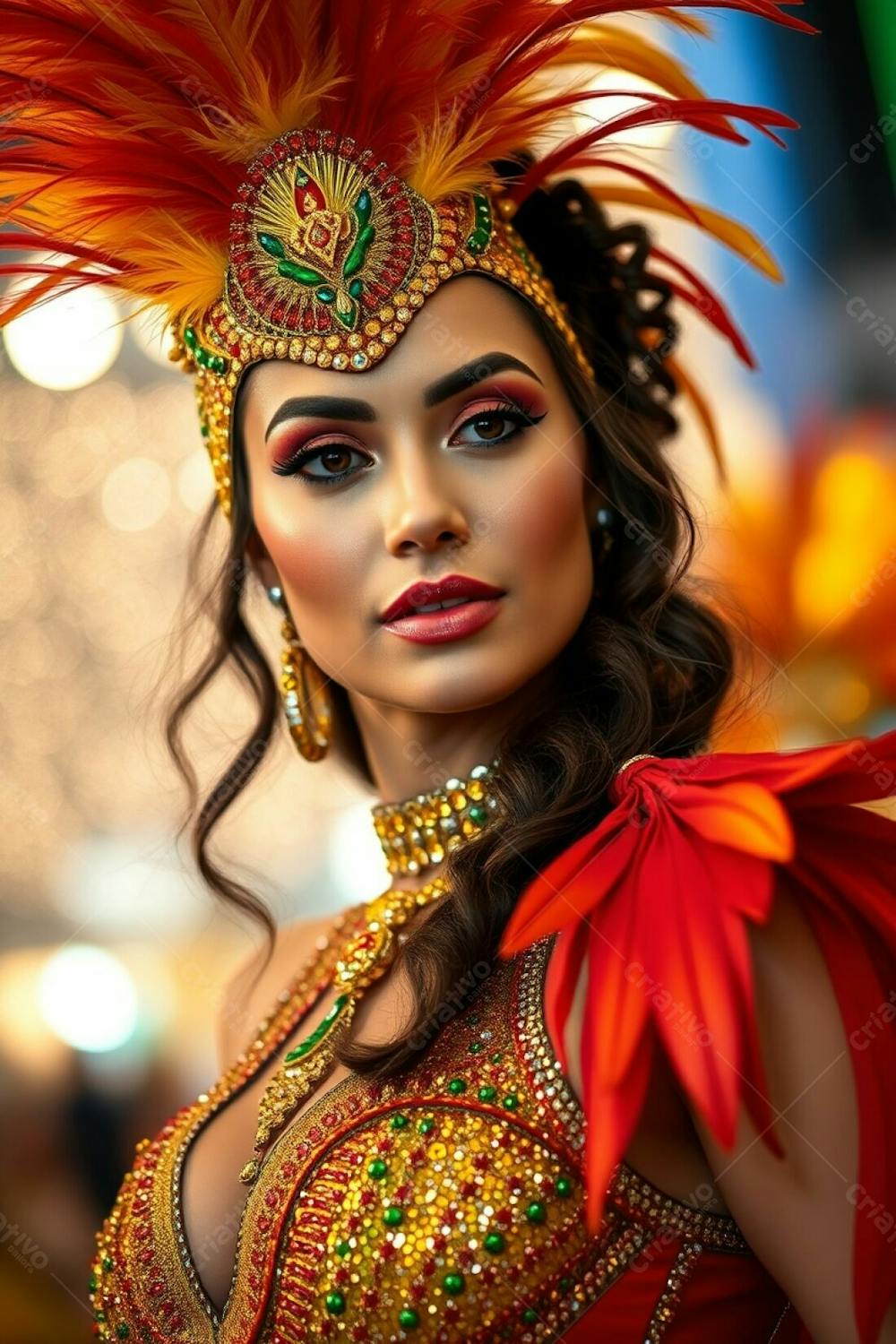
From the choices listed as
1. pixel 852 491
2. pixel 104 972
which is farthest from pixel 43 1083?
pixel 852 491

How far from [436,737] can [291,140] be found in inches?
23.8

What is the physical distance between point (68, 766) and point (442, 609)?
1.75m

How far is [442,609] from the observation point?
124 centimetres

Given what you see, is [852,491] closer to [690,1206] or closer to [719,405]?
[719,405]

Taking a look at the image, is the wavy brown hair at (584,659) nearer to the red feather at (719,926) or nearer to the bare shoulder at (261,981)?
the bare shoulder at (261,981)

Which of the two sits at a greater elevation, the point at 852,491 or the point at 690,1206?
the point at 852,491

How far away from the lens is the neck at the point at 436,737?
1378mm

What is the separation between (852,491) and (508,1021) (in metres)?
1.61

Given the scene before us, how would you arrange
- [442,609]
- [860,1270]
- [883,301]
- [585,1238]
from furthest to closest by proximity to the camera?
1. [883,301]
2. [442,609]
3. [585,1238]
4. [860,1270]

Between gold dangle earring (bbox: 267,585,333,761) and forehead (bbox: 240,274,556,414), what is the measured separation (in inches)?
11.7

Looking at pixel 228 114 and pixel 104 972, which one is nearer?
pixel 228 114

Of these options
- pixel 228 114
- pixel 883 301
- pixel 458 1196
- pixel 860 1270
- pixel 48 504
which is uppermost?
pixel 48 504

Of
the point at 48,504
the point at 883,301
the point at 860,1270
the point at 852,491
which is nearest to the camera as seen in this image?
the point at 860,1270

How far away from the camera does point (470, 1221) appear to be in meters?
1.08
